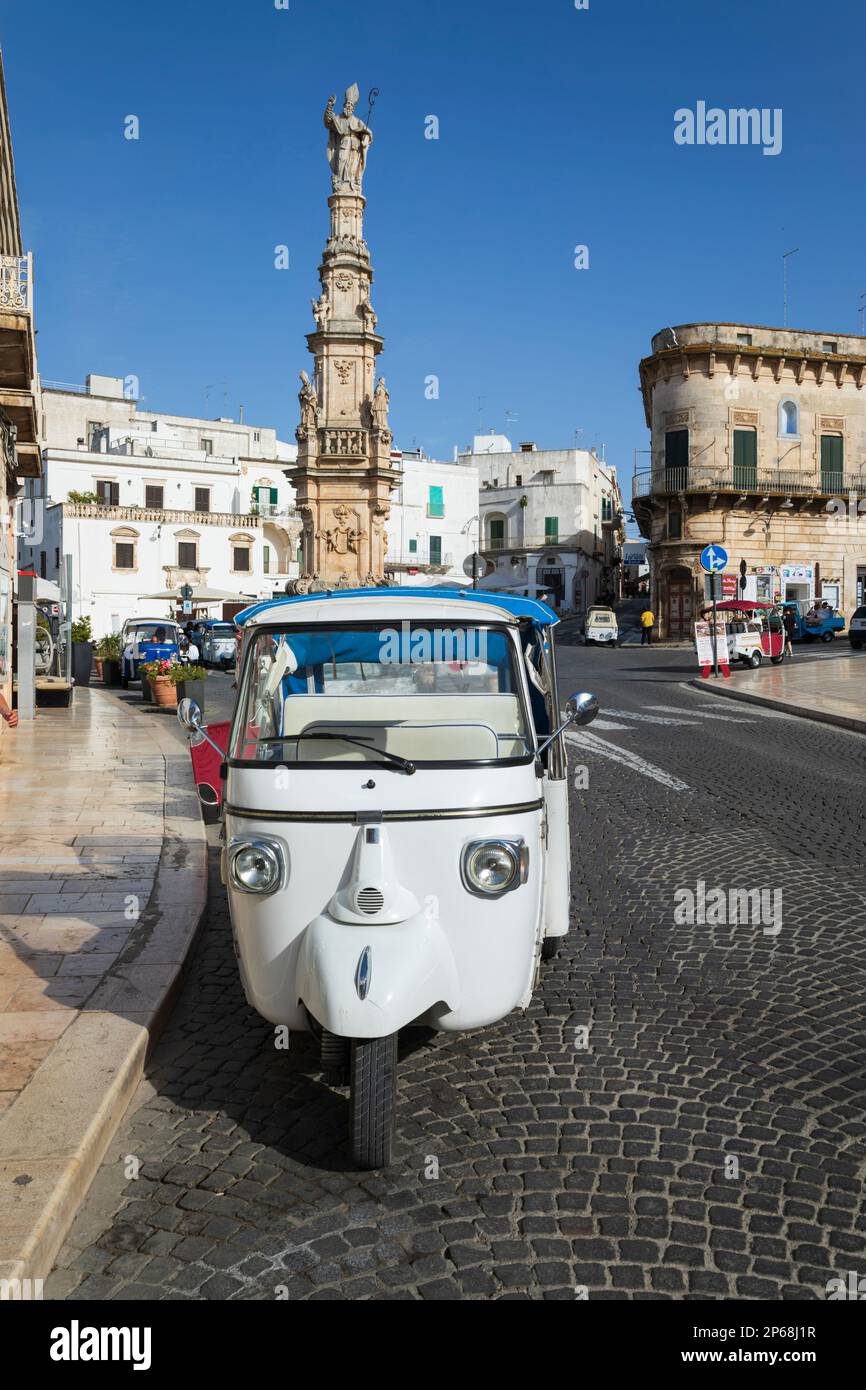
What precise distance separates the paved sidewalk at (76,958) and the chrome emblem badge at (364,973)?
1048mm

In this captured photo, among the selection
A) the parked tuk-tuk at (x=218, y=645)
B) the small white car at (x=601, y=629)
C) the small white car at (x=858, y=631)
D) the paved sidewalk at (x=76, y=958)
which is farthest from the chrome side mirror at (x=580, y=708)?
the small white car at (x=601, y=629)

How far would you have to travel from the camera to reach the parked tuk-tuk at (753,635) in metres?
29.4

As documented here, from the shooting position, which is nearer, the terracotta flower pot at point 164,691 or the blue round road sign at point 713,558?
the terracotta flower pot at point 164,691

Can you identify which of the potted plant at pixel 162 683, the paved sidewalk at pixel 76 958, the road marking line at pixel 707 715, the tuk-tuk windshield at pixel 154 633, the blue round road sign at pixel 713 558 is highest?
the blue round road sign at pixel 713 558

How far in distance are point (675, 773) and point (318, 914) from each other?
325 inches

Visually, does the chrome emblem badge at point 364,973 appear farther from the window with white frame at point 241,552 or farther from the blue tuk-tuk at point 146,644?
the window with white frame at point 241,552

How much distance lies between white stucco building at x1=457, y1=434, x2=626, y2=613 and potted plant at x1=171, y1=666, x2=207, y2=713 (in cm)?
4829

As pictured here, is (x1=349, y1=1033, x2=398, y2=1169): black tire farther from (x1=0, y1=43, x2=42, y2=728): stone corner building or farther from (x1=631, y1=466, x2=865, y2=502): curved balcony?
(x1=631, y1=466, x2=865, y2=502): curved balcony

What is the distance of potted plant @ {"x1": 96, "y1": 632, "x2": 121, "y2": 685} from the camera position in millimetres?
29297

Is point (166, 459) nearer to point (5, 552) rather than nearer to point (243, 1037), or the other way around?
point (5, 552)

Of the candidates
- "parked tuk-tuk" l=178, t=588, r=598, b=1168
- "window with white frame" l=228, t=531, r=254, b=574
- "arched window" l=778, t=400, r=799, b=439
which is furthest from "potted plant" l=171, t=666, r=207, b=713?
"window with white frame" l=228, t=531, r=254, b=574

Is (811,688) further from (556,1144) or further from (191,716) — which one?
(556,1144)

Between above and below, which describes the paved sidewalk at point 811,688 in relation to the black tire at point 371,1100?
above

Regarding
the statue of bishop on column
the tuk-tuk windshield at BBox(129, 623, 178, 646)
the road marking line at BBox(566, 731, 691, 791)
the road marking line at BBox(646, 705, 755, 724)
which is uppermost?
the statue of bishop on column
